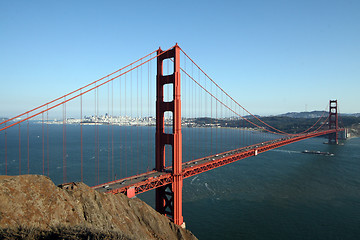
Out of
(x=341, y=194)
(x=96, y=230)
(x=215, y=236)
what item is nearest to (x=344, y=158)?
(x=341, y=194)

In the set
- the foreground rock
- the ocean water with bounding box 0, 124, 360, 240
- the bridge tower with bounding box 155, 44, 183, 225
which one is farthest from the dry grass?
the ocean water with bounding box 0, 124, 360, 240

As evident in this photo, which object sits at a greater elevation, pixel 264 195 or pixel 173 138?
pixel 173 138

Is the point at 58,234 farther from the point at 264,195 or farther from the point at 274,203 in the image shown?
the point at 264,195

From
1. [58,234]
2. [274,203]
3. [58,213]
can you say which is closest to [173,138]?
[58,213]

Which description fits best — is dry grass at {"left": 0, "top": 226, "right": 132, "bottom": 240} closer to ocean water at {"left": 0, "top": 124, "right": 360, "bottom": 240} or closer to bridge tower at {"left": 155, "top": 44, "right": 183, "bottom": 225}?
bridge tower at {"left": 155, "top": 44, "right": 183, "bottom": 225}

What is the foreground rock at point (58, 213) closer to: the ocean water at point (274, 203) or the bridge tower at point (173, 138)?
the bridge tower at point (173, 138)

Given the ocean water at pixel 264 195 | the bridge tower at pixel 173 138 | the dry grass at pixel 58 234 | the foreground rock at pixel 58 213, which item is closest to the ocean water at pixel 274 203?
the ocean water at pixel 264 195

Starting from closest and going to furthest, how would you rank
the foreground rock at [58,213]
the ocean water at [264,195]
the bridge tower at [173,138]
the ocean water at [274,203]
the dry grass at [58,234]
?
the dry grass at [58,234]
the foreground rock at [58,213]
the bridge tower at [173,138]
the ocean water at [274,203]
the ocean water at [264,195]
